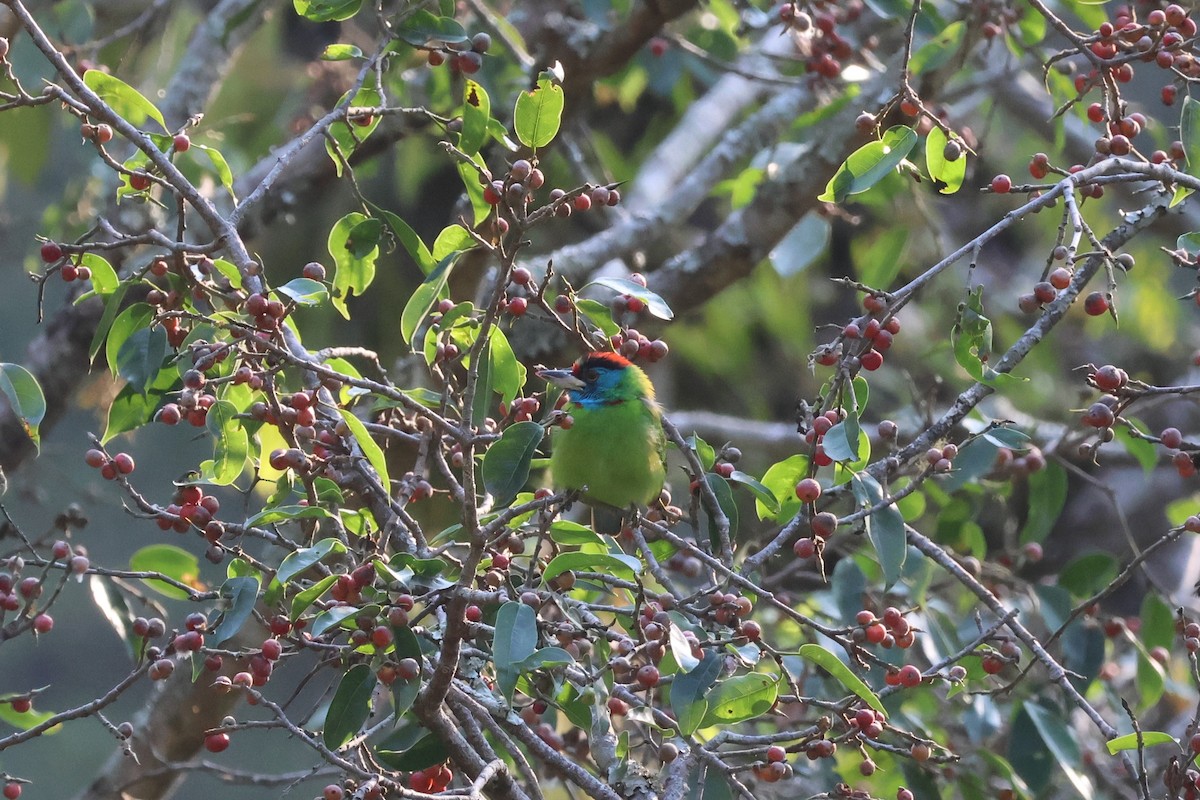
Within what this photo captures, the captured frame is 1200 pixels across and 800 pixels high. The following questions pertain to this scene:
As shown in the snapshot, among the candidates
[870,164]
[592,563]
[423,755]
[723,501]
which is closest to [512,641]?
[592,563]

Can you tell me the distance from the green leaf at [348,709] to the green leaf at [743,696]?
524 mm

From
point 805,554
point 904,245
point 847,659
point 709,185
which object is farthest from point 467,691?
point 709,185

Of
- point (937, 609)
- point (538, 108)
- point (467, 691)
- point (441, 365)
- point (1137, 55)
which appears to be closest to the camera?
point (538, 108)

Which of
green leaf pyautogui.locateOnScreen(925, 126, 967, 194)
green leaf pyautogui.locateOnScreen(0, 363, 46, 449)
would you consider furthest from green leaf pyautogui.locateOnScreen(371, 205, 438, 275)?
green leaf pyautogui.locateOnScreen(925, 126, 967, 194)

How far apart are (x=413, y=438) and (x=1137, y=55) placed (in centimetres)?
148

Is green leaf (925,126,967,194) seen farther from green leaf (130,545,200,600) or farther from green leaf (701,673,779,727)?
green leaf (130,545,200,600)

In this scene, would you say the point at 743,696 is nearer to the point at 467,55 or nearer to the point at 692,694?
the point at 692,694

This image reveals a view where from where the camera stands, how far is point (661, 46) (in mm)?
4305

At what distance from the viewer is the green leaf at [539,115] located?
2.00 meters

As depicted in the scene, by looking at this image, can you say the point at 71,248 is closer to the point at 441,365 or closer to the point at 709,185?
the point at 441,365

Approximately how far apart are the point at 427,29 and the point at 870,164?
91 centimetres

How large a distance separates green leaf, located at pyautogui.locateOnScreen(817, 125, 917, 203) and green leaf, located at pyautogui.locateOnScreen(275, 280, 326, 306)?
849 millimetres

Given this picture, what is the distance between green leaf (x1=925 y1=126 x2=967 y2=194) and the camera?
2.23m

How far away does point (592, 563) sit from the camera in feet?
6.33
